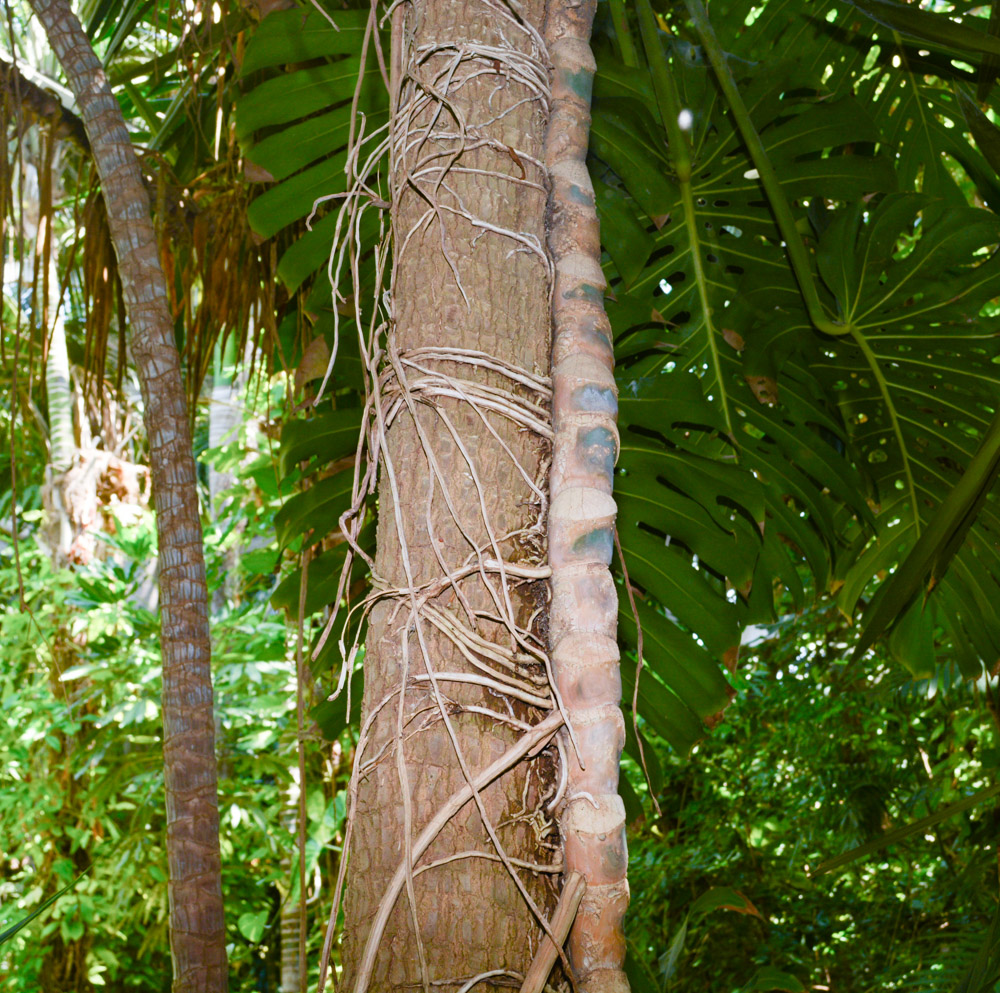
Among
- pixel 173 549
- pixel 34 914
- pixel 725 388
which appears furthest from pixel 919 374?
pixel 34 914

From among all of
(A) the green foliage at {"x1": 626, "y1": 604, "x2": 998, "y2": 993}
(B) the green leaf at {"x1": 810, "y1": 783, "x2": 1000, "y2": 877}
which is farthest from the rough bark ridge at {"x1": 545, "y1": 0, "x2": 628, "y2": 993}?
(A) the green foliage at {"x1": 626, "y1": 604, "x2": 998, "y2": 993}

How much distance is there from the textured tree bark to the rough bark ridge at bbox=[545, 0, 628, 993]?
0.79 metres

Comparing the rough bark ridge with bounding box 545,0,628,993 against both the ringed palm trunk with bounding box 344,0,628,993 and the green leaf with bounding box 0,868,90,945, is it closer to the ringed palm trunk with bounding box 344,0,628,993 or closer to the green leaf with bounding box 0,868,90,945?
the ringed palm trunk with bounding box 344,0,628,993

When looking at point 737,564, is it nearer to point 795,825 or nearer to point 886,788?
point 886,788

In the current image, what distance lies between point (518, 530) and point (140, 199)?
1.04 metres

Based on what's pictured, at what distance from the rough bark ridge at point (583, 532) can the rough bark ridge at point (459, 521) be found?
0.02 metres

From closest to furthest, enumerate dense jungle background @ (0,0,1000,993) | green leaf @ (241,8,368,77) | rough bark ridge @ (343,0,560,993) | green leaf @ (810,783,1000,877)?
rough bark ridge @ (343,0,560,993) < green leaf @ (810,783,1000,877) < green leaf @ (241,8,368,77) < dense jungle background @ (0,0,1000,993)

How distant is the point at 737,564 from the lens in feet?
4.04

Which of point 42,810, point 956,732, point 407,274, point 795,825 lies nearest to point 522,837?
point 407,274

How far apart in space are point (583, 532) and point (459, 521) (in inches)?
3.5

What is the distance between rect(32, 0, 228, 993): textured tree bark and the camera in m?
1.17

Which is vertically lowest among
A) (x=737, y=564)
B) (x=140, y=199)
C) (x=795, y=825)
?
(x=795, y=825)

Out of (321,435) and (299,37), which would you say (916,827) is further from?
(299,37)

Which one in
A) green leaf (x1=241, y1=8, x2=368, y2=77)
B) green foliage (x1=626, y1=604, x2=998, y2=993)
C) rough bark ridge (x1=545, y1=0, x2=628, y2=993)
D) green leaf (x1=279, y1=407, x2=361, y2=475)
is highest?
green leaf (x1=241, y1=8, x2=368, y2=77)
